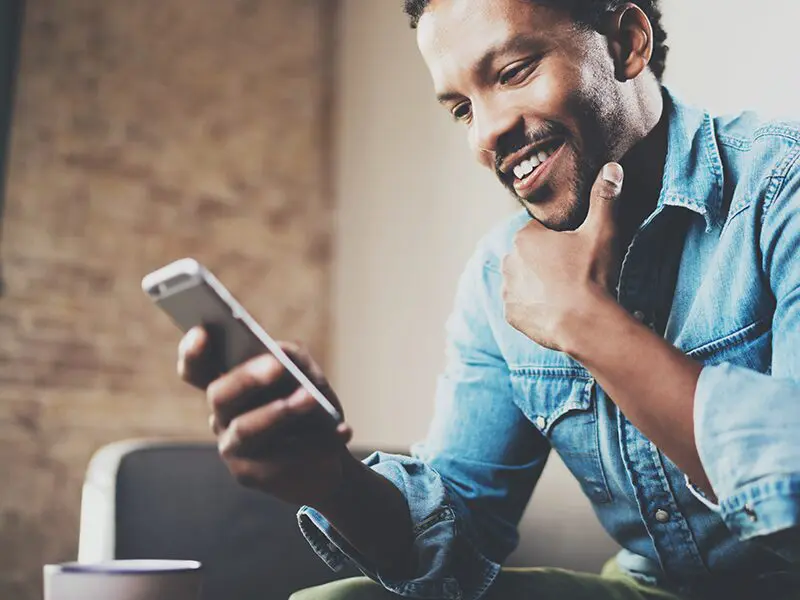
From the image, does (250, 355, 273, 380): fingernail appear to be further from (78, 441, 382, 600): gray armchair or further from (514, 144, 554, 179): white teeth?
(78, 441, 382, 600): gray armchair

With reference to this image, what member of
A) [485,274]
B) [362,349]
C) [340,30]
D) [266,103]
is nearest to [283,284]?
[362,349]

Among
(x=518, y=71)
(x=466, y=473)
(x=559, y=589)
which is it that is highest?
(x=518, y=71)

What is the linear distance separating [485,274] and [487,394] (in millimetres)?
147

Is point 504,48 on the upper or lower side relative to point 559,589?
upper

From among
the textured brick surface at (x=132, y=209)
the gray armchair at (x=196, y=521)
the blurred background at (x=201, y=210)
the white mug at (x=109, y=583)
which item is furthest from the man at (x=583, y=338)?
the textured brick surface at (x=132, y=209)

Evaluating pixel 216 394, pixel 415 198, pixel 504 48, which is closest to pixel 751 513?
pixel 216 394

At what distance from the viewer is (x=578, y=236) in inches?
33.8

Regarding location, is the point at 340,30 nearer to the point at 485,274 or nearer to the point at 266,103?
the point at 266,103

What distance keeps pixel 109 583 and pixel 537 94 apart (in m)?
0.61

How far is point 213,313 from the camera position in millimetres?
658

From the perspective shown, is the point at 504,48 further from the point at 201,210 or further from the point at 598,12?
the point at 201,210

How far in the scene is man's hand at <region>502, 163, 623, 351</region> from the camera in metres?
Answer: 0.81

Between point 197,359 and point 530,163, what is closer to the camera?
point 197,359

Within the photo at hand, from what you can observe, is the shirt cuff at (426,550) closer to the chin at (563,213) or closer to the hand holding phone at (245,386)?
the hand holding phone at (245,386)
